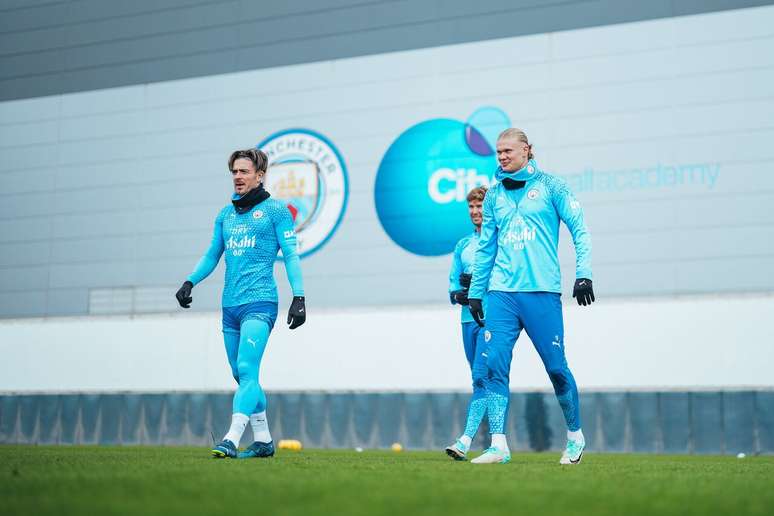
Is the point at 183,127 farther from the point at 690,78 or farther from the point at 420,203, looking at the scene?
the point at 690,78

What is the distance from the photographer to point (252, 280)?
23.8 feet

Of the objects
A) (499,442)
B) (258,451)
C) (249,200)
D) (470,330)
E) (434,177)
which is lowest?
(258,451)

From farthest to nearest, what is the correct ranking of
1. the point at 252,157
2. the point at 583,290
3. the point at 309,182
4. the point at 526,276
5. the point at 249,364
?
the point at 309,182 → the point at 252,157 → the point at 249,364 → the point at 526,276 → the point at 583,290

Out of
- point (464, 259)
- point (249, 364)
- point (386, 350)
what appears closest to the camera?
point (249, 364)

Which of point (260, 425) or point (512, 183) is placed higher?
point (512, 183)

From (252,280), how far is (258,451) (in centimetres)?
119

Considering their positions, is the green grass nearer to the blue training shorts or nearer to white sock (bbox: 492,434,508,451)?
white sock (bbox: 492,434,508,451)

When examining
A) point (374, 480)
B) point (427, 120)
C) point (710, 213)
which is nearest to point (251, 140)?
point (427, 120)

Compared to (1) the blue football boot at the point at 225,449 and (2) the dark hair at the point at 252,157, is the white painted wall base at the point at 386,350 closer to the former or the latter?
(2) the dark hair at the point at 252,157

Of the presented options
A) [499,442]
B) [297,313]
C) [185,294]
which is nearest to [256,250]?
[297,313]

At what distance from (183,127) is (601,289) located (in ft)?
22.7

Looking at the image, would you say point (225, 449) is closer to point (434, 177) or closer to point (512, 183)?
point (512, 183)

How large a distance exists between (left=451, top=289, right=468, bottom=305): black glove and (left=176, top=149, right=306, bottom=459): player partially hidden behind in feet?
4.68

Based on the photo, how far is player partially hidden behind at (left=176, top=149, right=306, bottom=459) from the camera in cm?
709
